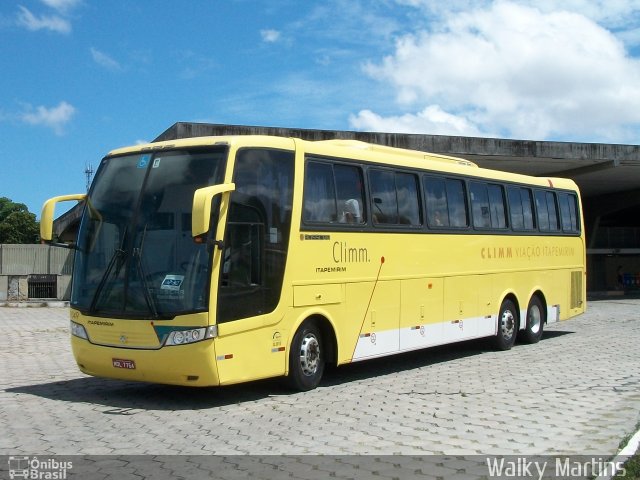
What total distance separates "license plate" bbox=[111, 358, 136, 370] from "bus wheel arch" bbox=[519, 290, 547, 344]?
9813mm

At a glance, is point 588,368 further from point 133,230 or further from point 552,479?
point 133,230

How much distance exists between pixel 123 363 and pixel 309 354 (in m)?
2.51

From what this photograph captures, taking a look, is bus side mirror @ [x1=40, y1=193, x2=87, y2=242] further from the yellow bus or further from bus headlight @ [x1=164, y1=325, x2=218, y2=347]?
bus headlight @ [x1=164, y1=325, x2=218, y2=347]

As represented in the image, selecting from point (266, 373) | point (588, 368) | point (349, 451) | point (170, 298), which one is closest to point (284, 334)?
point (266, 373)

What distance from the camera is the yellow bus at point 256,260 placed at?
898cm

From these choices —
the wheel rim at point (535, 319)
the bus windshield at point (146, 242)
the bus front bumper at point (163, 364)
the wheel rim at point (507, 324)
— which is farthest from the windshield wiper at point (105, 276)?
the wheel rim at point (535, 319)

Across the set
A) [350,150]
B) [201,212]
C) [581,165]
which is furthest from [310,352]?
[581,165]

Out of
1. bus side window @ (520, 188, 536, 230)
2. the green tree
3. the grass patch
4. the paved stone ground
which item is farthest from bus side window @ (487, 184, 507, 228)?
the green tree

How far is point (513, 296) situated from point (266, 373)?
7998 mm

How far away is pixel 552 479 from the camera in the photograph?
6020 mm

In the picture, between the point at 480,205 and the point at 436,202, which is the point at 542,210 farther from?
the point at 436,202

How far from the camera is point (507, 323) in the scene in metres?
15.7

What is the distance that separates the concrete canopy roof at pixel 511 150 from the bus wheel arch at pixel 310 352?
10974 mm

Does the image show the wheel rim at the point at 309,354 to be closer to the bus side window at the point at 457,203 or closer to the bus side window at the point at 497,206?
the bus side window at the point at 457,203
